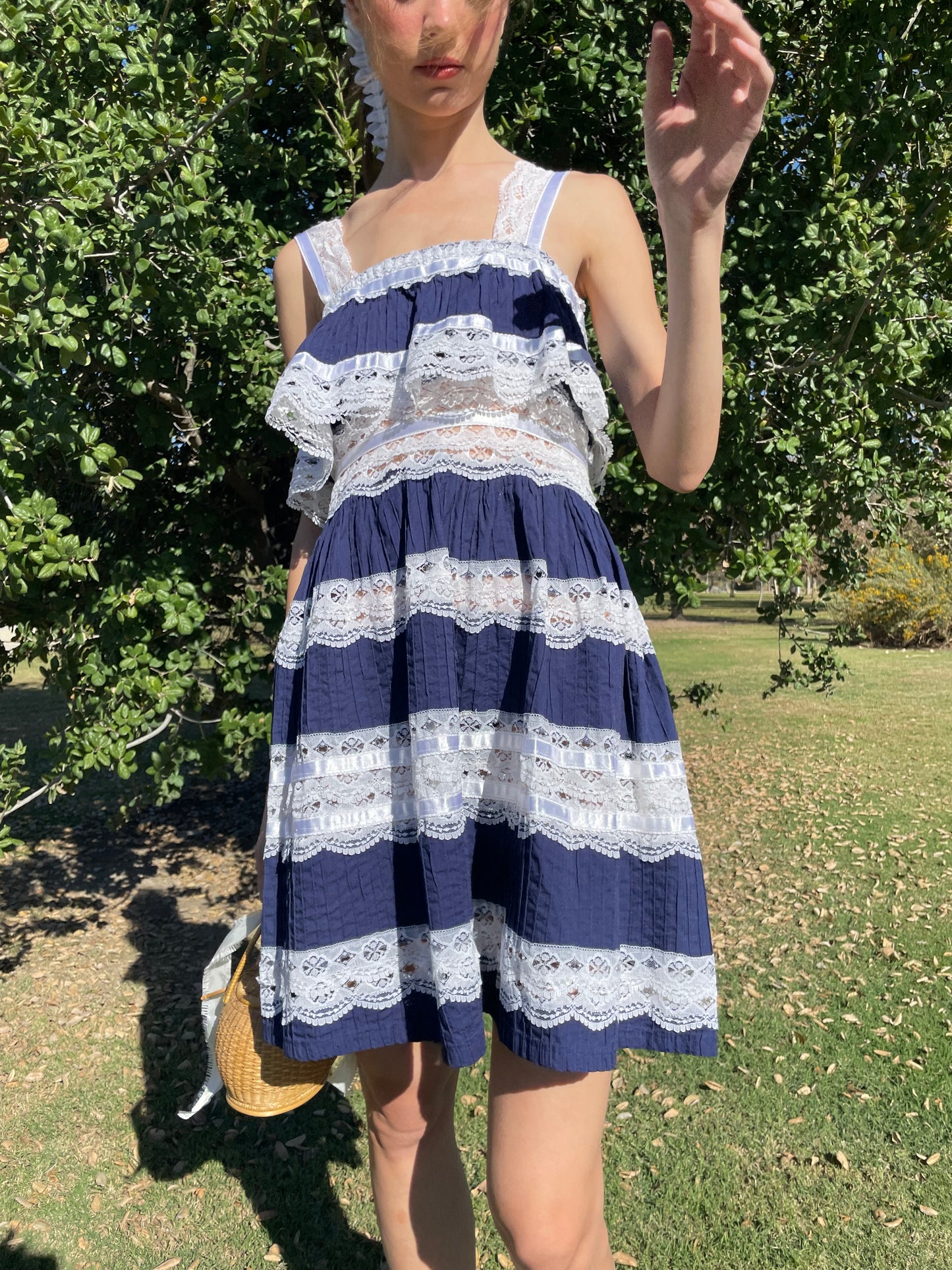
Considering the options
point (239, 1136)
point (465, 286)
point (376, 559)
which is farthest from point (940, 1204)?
point (465, 286)

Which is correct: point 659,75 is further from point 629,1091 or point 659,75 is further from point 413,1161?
point 629,1091

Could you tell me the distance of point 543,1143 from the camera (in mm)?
1396

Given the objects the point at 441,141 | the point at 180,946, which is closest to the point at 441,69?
the point at 441,141

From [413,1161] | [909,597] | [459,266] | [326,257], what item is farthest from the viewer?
[909,597]

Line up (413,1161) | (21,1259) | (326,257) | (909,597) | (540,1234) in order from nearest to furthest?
(540,1234) < (413,1161) < (326,257) < (21,1259) < (909,597)

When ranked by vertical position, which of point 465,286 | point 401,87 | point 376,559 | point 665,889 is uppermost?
point 401,87

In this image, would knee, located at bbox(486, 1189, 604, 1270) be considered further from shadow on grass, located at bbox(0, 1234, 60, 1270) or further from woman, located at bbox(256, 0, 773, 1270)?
shadow on grass, located at bbox(0, 1234, 60, 1270)

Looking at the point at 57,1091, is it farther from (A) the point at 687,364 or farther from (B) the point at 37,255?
(A) the point at 687,364

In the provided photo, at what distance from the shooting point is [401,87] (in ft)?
5.35

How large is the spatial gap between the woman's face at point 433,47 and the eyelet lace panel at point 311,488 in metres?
0.62

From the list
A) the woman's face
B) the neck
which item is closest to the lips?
the woman's face

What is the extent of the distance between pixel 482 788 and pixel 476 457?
19.9 inches

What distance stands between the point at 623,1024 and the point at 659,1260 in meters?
2.00

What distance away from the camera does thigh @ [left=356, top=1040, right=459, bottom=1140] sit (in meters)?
1.65
